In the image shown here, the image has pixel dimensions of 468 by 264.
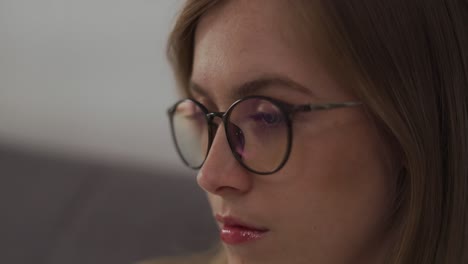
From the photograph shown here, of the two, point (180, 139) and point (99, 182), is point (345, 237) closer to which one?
point (180, 139)

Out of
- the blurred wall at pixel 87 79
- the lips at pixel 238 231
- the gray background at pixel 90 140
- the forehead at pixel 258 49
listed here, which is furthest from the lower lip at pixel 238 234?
the blurred wall at pixel 87 79

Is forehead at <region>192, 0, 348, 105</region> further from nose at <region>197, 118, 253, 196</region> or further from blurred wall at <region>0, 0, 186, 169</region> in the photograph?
blurred wall at <region>0, 0, 186, 169</region>

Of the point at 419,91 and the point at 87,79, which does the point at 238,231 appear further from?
the point at 87,79

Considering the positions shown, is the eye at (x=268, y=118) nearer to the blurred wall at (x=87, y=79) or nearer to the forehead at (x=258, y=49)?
the forehead at (x=258, y=49)

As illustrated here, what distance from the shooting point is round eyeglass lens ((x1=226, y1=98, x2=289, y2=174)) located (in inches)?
38.2

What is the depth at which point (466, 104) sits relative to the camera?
3.24ft

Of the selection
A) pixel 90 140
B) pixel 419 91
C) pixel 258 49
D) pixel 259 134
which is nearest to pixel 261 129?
pixel 259 134

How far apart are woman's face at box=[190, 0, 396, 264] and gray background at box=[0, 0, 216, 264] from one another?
26.6 inches

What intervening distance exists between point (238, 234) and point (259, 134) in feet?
0.56

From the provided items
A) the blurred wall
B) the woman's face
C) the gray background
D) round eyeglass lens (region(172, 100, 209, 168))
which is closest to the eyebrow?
the woman's face

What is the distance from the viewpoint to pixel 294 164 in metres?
0.97

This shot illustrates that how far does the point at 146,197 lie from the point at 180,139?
1.81ft

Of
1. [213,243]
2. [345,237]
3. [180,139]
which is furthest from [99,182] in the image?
[345,237]

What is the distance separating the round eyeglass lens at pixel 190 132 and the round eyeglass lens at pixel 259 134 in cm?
14
